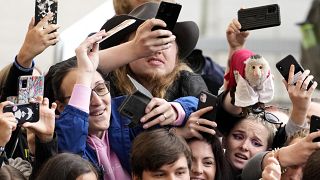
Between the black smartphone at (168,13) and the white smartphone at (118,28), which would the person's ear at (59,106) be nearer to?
the white smartphone at (118,28)

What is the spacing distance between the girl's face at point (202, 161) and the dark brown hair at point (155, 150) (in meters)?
0.13

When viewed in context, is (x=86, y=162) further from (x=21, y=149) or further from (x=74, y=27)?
(x=74, y=27)

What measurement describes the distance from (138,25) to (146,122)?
21.9 inches

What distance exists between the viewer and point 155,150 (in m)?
3.39

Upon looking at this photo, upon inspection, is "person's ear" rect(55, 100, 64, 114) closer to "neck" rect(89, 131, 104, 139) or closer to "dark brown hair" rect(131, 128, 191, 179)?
"neck" rect(89, 131, 104, 139)

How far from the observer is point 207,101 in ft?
11.8

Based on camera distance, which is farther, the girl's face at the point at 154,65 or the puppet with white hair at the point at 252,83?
the girl's face at the point at 154,65

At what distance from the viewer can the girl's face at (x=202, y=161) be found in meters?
3.60

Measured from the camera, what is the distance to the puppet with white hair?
365 centimetres

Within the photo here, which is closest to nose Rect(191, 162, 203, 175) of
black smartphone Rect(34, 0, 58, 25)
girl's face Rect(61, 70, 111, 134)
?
girl's face Rect(61, 70, 111, 134)

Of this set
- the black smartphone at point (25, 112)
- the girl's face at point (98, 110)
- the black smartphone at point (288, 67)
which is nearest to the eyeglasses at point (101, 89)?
the girl's face at point (98, 110)

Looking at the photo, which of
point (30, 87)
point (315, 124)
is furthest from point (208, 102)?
point (30, 87)

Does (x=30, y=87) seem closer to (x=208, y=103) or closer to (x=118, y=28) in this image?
(x=118, y=28)

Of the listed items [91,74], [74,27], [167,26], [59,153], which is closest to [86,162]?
[59,153]
